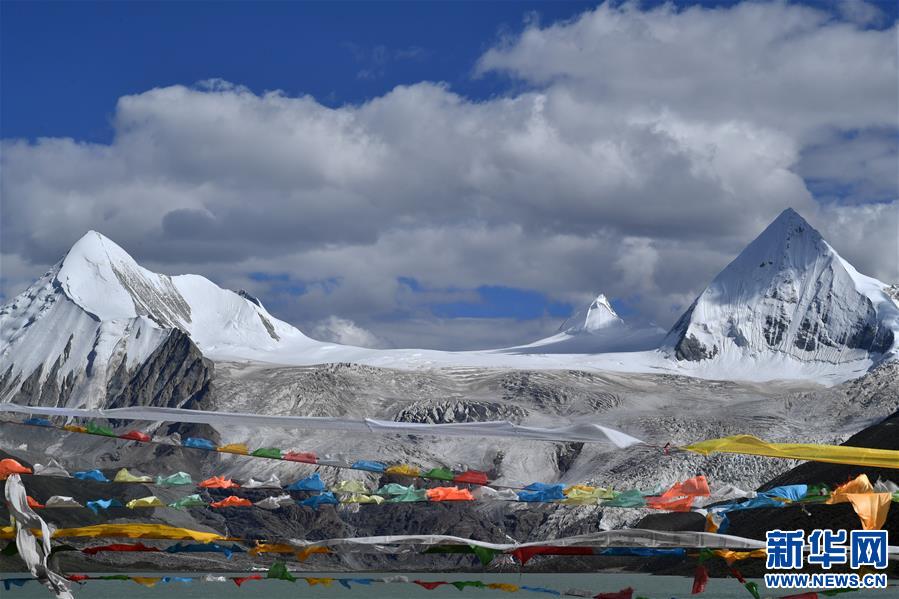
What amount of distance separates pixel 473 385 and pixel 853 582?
17728 cm

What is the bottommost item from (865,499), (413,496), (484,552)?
(484,552)

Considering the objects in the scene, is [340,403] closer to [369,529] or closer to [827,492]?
[369,529]

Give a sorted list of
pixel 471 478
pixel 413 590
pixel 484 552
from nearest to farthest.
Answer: pixel 484 552 → pixel 471 478 → pixel 413 590

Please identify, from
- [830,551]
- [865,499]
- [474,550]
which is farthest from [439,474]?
[865,499]

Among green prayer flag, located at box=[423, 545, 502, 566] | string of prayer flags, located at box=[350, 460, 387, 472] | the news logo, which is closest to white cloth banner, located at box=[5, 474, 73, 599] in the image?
string of prayer flags, located at box=[350, 460, 387, 472]

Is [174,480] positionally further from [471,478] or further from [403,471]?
[471,478]

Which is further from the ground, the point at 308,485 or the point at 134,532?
the point at 308,485

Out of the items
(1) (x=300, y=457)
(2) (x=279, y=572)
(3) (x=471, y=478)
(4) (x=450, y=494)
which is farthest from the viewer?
(4) (x=450, y=494)

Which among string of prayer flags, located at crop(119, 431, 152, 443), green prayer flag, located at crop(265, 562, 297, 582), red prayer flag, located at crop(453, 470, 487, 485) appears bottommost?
green prayer flag, located at crop(265, 562, 297, 582)

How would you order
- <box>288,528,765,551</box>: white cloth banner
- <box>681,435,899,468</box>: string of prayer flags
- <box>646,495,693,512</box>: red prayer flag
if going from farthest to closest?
<box>646,495,693,512</box>: red prayer flag → <box>681,435,899,468</box>: string of prayer flags → <box>288,528,765,551</box>: white cloth banner

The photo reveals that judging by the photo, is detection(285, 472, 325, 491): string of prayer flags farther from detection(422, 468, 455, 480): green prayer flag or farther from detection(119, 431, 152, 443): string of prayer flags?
detection(119, 431, 152, 443): string of prayer flags

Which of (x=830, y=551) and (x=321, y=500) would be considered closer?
(x=830, y=551)

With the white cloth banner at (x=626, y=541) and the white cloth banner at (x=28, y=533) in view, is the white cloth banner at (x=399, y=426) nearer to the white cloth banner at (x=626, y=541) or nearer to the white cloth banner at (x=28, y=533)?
the white cloth banner at (x=626, y=541)

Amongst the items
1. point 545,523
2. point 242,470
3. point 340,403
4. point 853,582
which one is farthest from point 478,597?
point 340,403
